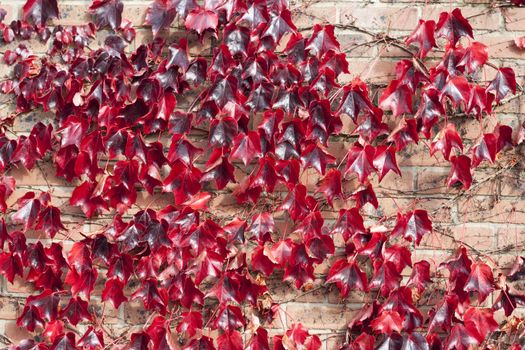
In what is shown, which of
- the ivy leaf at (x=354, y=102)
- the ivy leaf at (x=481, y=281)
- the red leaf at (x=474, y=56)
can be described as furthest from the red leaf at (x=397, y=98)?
the ivy leaf at (x=481, y=281)

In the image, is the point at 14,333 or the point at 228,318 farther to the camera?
the point at 14,333

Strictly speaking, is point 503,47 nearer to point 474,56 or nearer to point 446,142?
point 474,56

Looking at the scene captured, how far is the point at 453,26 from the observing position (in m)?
1.69

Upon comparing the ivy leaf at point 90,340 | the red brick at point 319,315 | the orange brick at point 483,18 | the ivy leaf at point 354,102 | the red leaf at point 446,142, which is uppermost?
the orange brick at point 483,18

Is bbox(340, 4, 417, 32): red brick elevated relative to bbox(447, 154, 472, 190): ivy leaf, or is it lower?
elevated

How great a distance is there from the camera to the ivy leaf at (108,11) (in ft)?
5.95

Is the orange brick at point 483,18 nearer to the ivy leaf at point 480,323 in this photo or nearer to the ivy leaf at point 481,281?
the ivy leaf at point 481,281

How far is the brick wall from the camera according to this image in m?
1.79

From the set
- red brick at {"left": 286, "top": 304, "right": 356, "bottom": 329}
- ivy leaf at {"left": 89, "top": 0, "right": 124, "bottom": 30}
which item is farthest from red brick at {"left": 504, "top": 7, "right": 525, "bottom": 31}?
ivy leaf at {"left": 89, "top": 0, "right": 124, "bottom": 30}

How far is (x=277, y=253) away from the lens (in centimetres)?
176

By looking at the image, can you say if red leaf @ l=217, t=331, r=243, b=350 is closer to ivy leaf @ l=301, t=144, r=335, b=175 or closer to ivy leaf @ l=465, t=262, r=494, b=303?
ivy leaf @ l=301, t=144, r=335, b=175

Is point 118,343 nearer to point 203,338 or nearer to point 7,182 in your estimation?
point 203,338

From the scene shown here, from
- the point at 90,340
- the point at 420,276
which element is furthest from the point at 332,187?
the point at 90,340

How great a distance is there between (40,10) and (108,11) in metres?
0.21
